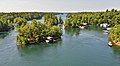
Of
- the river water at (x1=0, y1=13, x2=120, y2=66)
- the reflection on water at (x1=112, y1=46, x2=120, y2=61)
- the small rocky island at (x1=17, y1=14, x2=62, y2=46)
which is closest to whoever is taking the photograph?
the river water at (x1=0, y1=13, x2=120, y2=66)

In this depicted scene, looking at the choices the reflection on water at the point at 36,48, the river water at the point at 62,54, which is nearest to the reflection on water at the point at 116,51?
the river water at the point at 62,54

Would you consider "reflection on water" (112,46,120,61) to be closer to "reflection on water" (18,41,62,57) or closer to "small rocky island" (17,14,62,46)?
"reflection on water" (18,41,62,57)

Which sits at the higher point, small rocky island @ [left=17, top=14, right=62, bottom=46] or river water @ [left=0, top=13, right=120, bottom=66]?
small rocky island @ [left=17, top=14, right=62, bottom=46]

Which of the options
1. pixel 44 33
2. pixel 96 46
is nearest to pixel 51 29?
pixel 44 33

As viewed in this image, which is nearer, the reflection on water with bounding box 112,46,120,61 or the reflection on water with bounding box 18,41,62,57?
the reflection on water with bounding box 112,46,120,61

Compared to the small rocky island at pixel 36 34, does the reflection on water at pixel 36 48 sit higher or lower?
lower

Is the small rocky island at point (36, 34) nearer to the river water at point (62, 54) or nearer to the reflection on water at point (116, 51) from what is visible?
the river water at point (62, 54)

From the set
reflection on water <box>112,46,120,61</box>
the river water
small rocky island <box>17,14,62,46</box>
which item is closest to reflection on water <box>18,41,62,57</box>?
the river water

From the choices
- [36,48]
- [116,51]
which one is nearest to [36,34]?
[36,48]

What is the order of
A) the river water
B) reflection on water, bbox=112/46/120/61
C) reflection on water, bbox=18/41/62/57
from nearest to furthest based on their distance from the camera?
the river water, reflection on water, bbox=112/46/120/61, reflection on water, bbox=18/41/62/57
